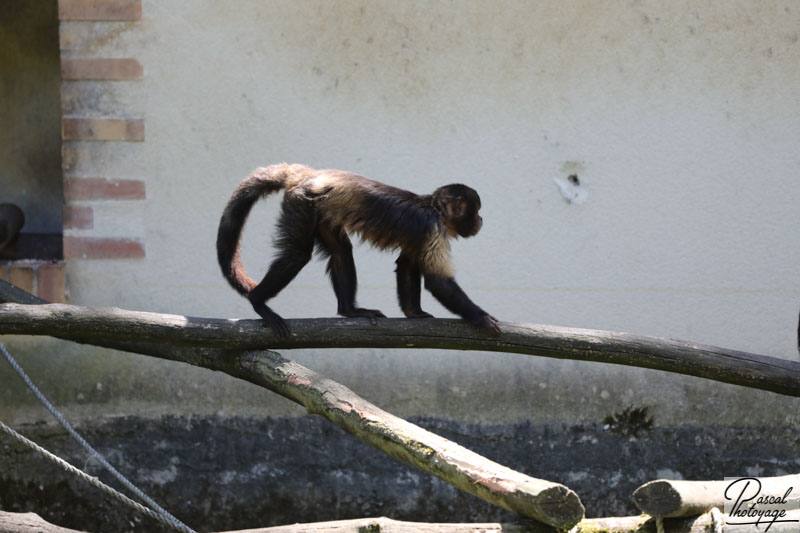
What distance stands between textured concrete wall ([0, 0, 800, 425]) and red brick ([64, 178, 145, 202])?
0.10 feet

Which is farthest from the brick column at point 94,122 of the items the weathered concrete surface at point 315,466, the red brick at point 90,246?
the weathered concrete surface at point 315,466

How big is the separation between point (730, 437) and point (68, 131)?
12.6 feet

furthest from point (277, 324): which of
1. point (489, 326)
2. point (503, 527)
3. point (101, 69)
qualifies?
point (101, 69)

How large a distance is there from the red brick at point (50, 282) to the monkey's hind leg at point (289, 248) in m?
1.70

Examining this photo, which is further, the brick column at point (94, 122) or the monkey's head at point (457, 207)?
the brick column at point (94, 122)

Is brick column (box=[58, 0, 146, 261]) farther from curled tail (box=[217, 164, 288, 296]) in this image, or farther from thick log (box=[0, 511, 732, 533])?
thick log (box=[0, 511, 732, 533])

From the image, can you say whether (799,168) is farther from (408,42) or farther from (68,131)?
(68,131)

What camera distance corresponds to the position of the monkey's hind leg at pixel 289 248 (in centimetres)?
330

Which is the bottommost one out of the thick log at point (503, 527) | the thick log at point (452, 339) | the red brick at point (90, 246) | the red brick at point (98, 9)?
the thick log at point (503, 527)

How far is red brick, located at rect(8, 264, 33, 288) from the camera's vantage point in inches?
180

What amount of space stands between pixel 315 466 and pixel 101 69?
2353mm

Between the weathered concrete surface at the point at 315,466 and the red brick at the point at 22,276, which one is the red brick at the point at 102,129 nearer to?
the red brick at the point at 22,276

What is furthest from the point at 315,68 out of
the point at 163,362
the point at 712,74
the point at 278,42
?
the point at 712,74

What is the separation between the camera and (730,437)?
15.8 feet
